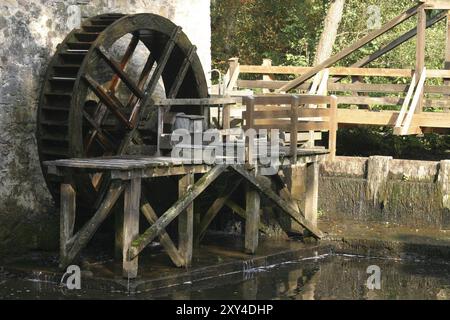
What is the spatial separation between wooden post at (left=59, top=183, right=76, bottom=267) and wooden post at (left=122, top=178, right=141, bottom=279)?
25.2 inches

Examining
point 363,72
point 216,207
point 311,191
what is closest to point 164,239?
point 216,207

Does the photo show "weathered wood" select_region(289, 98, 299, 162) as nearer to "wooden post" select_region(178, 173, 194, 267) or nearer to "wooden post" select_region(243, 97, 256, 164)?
"wooden post" select_region(243, 97, 256, 164)

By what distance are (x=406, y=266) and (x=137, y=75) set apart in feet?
13.9

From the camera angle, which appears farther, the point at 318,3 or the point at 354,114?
the point at 318,3

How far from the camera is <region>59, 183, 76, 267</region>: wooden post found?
1177 cm

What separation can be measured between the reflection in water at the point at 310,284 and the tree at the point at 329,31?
9.28 meters

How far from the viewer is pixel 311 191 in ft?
48.1

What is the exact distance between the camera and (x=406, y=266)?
44.6 feet

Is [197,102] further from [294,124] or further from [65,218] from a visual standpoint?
[65,218]

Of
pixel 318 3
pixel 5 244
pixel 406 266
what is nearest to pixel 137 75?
pixel 5 244

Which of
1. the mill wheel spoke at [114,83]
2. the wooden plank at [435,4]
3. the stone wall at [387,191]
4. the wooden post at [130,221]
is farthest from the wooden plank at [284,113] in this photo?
the wooden plank at [435,4]

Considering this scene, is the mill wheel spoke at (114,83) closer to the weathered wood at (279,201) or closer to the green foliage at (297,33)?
the weathered wood at (279,201)
